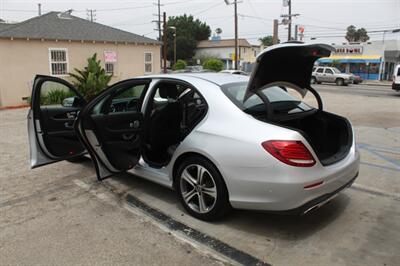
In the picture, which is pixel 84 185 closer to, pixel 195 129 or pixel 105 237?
pixel 105 237

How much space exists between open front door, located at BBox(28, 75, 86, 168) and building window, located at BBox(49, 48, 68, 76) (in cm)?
1213

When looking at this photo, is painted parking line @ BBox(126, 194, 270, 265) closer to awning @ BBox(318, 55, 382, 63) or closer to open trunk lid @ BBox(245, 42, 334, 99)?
open trunk lid @ BBox(245, 42, 334, 99)

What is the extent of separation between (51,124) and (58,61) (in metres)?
13.0

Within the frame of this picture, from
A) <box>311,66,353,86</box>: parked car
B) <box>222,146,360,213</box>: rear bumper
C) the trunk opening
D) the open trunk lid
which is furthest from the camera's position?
<box>311,66,353,86</box>: parked car

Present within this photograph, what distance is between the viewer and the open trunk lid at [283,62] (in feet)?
11.2

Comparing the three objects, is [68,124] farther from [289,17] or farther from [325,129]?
[289,17]

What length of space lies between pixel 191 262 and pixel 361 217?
6.59ft

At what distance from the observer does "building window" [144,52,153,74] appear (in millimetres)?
20531

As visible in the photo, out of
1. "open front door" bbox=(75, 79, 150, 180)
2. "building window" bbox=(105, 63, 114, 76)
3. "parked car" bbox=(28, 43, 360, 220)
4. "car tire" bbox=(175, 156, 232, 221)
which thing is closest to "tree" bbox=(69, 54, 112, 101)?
"building window" bbox=(105, 63, 114, 76)

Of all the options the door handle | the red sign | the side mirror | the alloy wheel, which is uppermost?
the red sign

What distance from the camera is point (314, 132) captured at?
14.3 ft

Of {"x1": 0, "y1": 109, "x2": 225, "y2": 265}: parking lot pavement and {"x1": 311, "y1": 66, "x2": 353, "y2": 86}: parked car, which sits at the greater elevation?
{"x1": 311, "y1": 66, "x2": 353, "y2": 86}: parked car

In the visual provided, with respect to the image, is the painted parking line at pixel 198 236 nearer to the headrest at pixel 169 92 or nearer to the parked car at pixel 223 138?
the parked car at pixel 223 138

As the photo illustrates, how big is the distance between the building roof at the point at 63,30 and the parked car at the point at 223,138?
12388 millimetres
